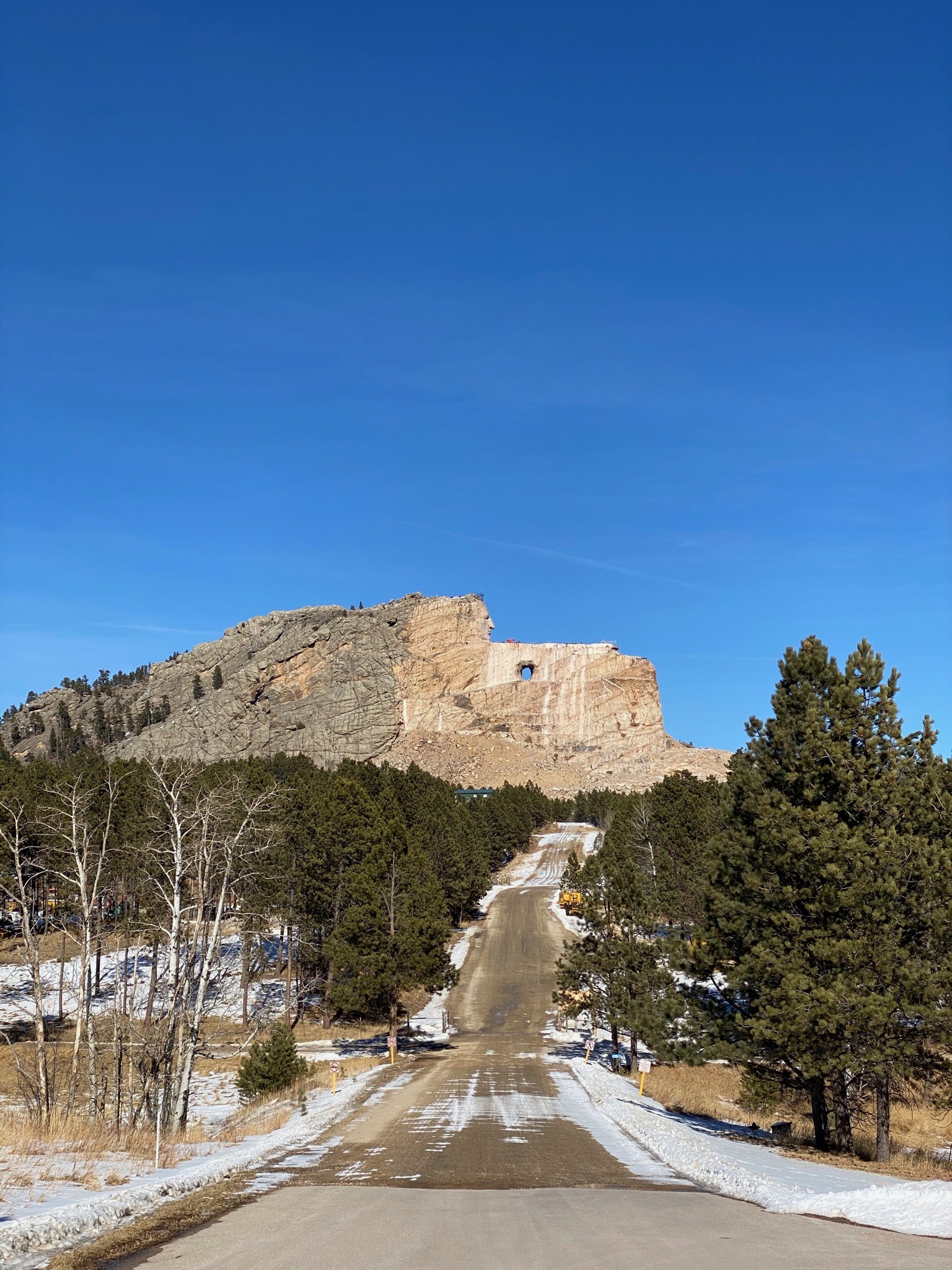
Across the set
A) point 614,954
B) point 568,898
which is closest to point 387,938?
point 614,954

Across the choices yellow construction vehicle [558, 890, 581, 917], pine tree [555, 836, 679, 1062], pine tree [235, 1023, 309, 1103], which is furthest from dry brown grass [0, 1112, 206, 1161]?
yellow construction vehicle [558, 890, 581, 917]

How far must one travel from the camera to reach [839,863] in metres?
17.1

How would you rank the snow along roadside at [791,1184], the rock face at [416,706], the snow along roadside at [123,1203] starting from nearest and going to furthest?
1. the snow along roadside at [123,1203]
2. the snow along roadside at [791,1184]
3. the rock face at [416,706]

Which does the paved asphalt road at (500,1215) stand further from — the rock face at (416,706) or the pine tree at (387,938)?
the rock face at (416,706)

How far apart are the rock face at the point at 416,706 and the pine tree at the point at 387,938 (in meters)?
123

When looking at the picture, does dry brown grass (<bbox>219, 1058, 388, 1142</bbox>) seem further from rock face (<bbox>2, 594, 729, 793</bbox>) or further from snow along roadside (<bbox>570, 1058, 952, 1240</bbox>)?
rock face (<bbox>2, 594, 729, 793</bbox>)

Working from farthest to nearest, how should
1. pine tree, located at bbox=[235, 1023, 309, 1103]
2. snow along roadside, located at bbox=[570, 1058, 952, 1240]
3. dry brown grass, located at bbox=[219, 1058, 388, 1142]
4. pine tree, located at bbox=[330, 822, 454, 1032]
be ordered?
1. pine tree, located at bbox=[330, 822, 454, 1032]
2. pine tree, located at bbox=[235, 1023, 309, 1103]
3. dry brown grass, located at bbox=[219, 1058, 388, 1142]
4. snow along roadside, located at bbox=[570, 1058, 952, 1240]

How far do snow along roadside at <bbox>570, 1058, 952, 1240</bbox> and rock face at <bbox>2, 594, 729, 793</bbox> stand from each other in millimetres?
143913

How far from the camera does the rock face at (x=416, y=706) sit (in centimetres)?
17075

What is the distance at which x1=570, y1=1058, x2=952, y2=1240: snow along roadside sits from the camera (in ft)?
33.6

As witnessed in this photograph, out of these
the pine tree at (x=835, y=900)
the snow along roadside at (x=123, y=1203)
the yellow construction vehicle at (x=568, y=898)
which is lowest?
the yellow construction vehicle at (x=568, y=898)

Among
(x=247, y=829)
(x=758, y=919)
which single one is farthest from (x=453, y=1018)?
(x=758, y=919)

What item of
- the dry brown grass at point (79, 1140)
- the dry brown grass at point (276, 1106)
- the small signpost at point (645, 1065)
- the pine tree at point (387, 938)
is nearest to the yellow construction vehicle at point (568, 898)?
the small signpost at point (645, 1065)

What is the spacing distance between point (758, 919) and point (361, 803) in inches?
1086
